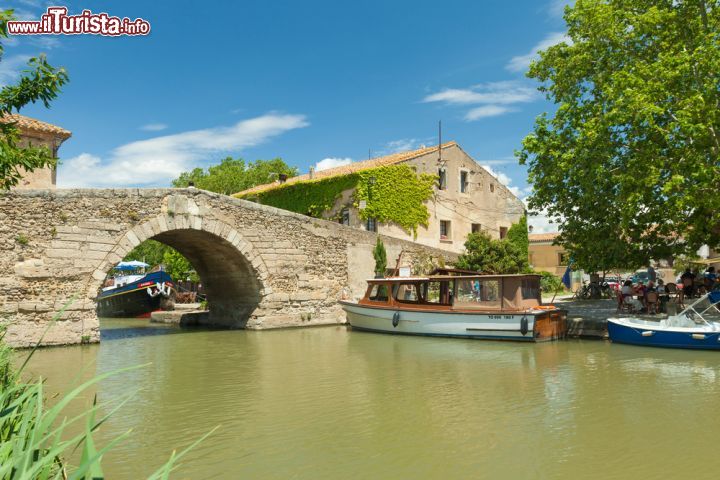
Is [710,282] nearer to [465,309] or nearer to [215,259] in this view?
[465,309]

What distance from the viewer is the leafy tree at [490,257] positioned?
19.4 meters

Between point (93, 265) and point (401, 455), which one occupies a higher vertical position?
point (93, 265)

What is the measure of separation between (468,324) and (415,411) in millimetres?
6695

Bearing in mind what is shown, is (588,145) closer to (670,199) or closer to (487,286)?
(670,199)

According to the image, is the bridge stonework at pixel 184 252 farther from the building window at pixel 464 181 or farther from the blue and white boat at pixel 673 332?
the blue and white boat at pixel 673 332

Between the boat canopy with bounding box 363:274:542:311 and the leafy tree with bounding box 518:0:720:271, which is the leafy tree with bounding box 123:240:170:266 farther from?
the leafy tree with bounding box 518:0:720:271

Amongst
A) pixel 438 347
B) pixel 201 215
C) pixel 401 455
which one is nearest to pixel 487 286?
pixel 438 347

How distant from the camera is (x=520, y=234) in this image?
26297 mm

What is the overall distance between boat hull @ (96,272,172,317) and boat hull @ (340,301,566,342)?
35.1 ft

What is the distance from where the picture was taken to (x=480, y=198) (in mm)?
25703

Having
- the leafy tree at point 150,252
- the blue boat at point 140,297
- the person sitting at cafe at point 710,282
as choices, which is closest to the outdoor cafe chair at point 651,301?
the person sitting at cafe at point 710,282

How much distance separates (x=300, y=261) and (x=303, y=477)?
1204 cm

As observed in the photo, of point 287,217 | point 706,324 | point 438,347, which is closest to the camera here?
point 706,324

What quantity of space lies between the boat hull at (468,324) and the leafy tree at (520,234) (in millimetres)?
13115
